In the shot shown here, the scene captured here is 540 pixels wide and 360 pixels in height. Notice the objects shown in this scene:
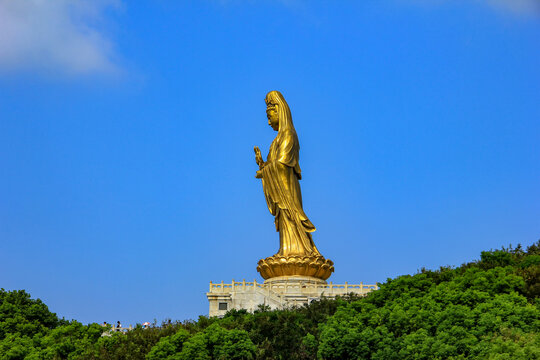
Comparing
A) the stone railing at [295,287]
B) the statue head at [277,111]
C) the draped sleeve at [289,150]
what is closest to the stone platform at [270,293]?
the stone railing at [295,287]

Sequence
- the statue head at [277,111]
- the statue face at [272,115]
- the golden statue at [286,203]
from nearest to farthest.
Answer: the golden statue at [286,203] → the statue head at [277,111] → the statue face at [272,115]

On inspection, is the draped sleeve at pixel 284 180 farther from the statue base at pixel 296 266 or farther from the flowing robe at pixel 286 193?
the statue base at pixel 296 266

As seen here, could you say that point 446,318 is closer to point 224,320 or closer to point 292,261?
point 224,320

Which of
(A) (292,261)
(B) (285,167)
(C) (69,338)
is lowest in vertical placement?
(C) (69,338)

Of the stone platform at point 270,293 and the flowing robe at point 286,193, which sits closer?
the stone platform at point 270,293

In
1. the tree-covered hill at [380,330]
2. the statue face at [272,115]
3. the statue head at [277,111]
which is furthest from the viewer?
the statue face at [272,115]

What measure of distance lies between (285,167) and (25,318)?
15.2m

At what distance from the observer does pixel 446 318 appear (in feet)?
102

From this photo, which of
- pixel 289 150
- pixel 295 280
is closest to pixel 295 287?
pixel 295 280

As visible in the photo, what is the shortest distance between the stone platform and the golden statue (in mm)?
996

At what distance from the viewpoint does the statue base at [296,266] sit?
45781 mm

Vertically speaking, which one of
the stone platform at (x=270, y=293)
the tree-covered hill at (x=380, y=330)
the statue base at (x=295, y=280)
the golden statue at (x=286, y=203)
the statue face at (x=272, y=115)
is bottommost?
the tree-covered hill at (x=380, y=330)

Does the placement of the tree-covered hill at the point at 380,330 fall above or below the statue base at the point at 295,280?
below

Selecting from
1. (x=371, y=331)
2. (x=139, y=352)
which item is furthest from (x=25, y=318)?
(x=371, y=331)
